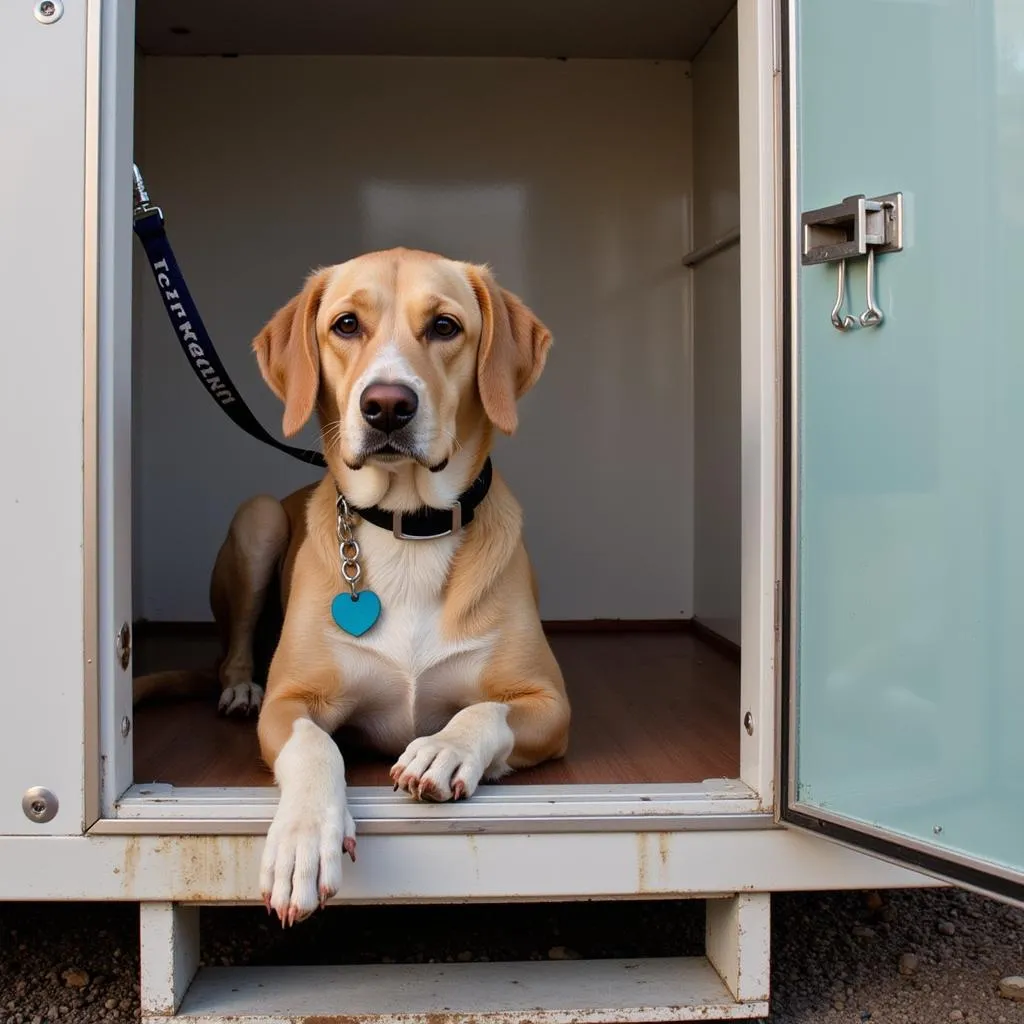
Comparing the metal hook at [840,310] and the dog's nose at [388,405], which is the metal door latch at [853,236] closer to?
the metal hook at [840,310]

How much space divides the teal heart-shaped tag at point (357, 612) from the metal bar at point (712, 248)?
1.91m

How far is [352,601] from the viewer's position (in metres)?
2.17

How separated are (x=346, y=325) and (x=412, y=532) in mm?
441

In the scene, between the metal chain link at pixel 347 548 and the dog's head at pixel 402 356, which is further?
the metal chain link at pixel 347 548

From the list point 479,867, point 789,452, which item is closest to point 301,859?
point 479,867

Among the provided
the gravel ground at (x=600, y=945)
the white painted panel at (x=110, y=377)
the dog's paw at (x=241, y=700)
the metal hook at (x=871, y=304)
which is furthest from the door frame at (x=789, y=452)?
the dog's paw at (x=241, y=700)

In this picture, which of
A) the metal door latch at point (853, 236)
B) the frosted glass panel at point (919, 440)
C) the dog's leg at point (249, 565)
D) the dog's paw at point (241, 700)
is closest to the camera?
→ the frosted glass panel at point (919, 440)

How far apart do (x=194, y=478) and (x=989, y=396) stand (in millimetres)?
3054

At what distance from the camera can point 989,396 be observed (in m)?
1.53

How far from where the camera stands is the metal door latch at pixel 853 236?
1.64 metres

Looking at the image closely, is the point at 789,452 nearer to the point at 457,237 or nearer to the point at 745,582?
the point at 745,582

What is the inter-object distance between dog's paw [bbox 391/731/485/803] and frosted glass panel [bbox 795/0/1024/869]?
21.9 inches

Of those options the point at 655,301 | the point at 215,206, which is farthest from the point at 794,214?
the point at 215,206

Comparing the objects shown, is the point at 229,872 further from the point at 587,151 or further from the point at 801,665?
the point at 587,151
